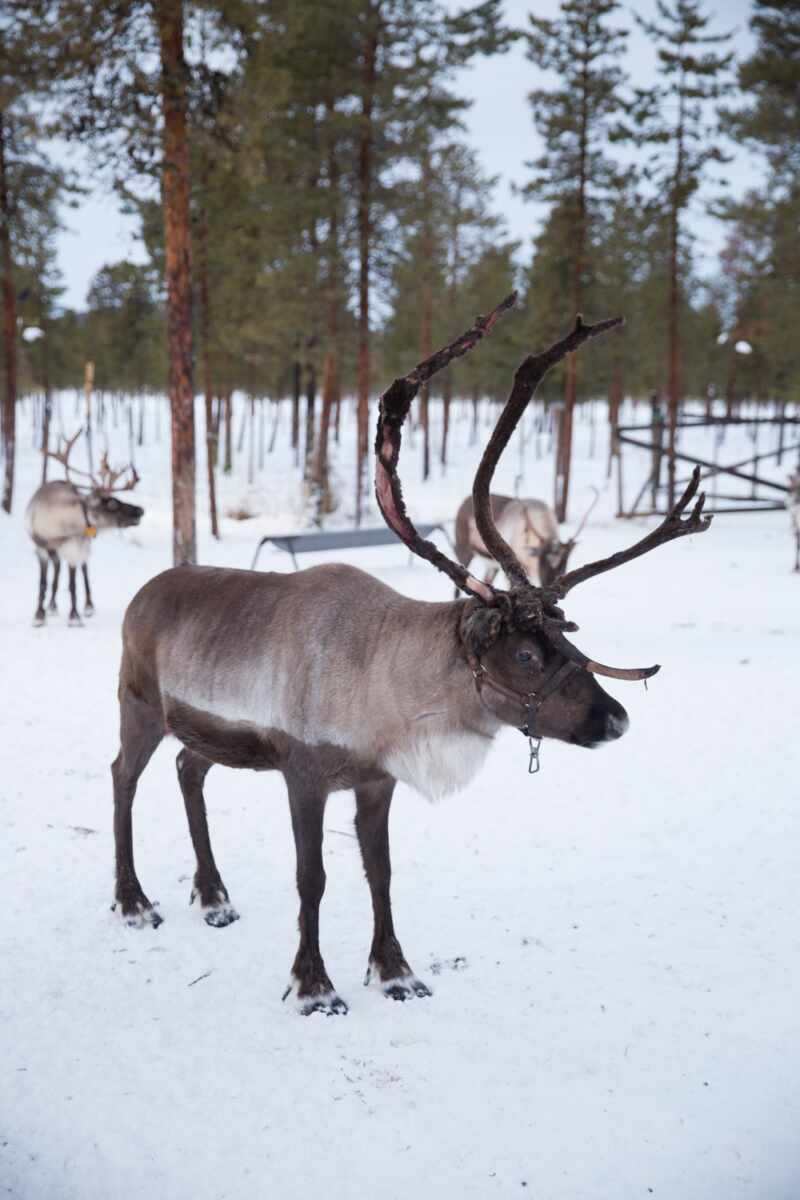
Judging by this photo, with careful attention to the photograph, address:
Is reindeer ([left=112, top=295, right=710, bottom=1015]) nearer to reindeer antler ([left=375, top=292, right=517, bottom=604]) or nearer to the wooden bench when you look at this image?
reindeer antler ([left=375, top=292, right=517, bottom=604])

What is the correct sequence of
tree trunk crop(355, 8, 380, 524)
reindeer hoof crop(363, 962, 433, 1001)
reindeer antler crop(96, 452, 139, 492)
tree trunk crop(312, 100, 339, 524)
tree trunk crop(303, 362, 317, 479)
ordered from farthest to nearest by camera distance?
1. tree trunk crop(303, 362, 317, 479)
2. tree trunk crop(312, 100, 339, 524)
3. tree trunk crop(355, 8, 380, 524)
4. reindeer antler crop(96, 452, 139, 492)
5. reindeer hoof crop(363, 962, 433, 1001)

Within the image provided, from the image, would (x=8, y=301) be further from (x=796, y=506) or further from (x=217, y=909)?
(x=217, y=909)

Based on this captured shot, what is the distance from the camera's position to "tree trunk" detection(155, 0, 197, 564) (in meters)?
9.30

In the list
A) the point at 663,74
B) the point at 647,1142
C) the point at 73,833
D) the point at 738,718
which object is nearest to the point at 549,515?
the point at 738,718

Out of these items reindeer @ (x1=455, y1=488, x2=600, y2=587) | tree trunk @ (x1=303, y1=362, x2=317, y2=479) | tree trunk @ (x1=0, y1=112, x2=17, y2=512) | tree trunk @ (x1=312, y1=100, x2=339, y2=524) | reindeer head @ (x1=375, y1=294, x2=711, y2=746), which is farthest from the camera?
tree trunk @ (x1=303, y1=362, x2=317, y2=479)

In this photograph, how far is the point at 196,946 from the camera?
3834 millimetres

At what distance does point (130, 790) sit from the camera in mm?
4121

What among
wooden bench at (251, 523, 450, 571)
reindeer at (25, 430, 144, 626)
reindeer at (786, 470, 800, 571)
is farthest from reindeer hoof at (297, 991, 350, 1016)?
reindeer at (786, 470, 800, 571)

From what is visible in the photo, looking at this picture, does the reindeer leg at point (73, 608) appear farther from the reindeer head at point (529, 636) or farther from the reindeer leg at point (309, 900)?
the reindeer head at point (529, 636)

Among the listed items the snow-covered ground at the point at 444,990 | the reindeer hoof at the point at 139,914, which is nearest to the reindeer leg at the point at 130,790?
the reindeer hoof at the point at 139,914

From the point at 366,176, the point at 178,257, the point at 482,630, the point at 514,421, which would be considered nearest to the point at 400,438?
the point at 514,421

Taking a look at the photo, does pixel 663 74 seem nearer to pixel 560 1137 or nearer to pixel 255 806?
pixel 255 806

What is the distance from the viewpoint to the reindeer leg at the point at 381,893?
351cm

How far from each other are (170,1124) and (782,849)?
352 cm
